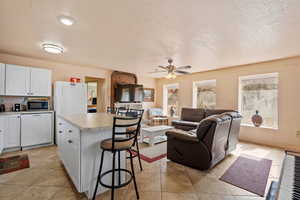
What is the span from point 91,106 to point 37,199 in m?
5.30

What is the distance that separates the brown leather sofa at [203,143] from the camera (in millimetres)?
2346

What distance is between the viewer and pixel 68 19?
2.03 metres

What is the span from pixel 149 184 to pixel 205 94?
458 centimetres

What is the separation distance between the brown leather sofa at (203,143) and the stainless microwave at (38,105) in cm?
352

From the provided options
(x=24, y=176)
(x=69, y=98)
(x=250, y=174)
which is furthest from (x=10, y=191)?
(x=250, y=174)

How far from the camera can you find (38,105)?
3752 mm

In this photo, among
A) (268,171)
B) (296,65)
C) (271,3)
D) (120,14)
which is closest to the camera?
(271,3)

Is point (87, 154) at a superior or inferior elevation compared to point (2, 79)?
inferior

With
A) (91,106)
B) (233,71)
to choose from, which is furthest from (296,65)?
(91,106)

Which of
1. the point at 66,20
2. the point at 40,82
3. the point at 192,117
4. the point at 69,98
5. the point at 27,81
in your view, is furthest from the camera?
the point at 192,117

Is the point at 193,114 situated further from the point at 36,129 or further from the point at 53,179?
the point at 36,129

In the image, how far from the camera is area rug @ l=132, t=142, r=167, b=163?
2972 millimetres

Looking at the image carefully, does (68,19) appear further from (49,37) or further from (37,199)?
(37,199)

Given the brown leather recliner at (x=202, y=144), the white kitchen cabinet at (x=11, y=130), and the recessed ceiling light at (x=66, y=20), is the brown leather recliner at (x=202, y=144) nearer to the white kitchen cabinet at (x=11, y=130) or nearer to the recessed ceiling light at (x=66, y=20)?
the recessed ceiling light at (x=66, y=20)
